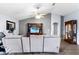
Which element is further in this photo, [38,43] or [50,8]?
[38,43]

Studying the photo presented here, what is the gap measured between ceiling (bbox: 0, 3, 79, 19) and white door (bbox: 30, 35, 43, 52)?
45cm

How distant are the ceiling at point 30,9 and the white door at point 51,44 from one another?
1.76ft

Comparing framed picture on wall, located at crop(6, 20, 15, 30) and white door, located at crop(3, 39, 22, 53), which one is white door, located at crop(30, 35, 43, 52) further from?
framed picture on wall, located at crop(6, 20, 15, 30)

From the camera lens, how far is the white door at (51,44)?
2079 mm

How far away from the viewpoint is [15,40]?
2.09 metres

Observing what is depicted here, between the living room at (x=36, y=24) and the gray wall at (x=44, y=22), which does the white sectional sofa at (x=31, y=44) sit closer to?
the living room at (x=36, y=24)

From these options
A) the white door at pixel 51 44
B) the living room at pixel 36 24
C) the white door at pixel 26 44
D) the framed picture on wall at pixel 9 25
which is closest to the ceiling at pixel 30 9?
the living room at pixel 36 24

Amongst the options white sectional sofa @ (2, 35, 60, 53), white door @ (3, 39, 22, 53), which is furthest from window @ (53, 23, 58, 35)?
white door @ (3, 39, 22, 53)

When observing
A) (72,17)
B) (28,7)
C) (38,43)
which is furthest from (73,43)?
(28,7)

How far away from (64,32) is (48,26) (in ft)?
1.11

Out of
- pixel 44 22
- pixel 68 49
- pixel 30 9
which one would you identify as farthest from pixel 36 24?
pixel 68 49

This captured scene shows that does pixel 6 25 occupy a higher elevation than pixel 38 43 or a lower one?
higher

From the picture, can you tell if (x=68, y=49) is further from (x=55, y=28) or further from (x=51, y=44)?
(x=55, y=28)
